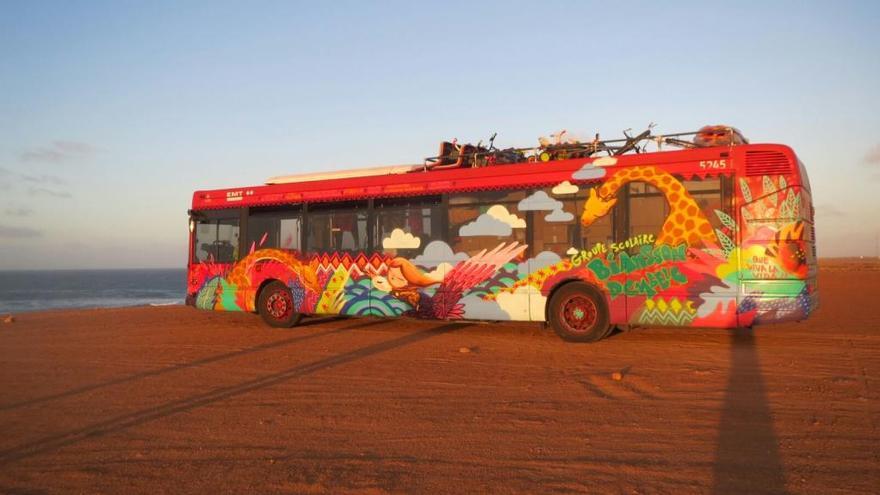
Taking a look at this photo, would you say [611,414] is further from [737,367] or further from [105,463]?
[105,463]

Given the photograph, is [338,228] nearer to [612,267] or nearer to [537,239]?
[537,239]

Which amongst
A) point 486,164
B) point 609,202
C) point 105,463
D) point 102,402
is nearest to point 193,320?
point 486,164

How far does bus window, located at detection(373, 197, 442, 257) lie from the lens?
12467mm

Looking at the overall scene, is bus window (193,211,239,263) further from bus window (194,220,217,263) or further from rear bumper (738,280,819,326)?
rear bumper (738,280,819,326)

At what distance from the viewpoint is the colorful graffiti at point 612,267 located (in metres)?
9.73

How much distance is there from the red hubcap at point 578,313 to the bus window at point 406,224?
2685 mm

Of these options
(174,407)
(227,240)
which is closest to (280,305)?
(227,240)

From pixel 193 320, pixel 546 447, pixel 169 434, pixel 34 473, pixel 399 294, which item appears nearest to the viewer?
pixel 34 473

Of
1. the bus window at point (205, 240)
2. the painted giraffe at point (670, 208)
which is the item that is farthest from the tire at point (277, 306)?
the painted giraffe at point (670, 208)

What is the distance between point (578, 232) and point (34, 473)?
836cm

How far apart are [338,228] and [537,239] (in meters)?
4.33

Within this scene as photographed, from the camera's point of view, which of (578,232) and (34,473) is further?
(578,232)

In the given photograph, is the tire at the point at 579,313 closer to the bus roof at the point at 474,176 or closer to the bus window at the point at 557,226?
the bus window at the point at 557,226

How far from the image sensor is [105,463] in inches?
200
